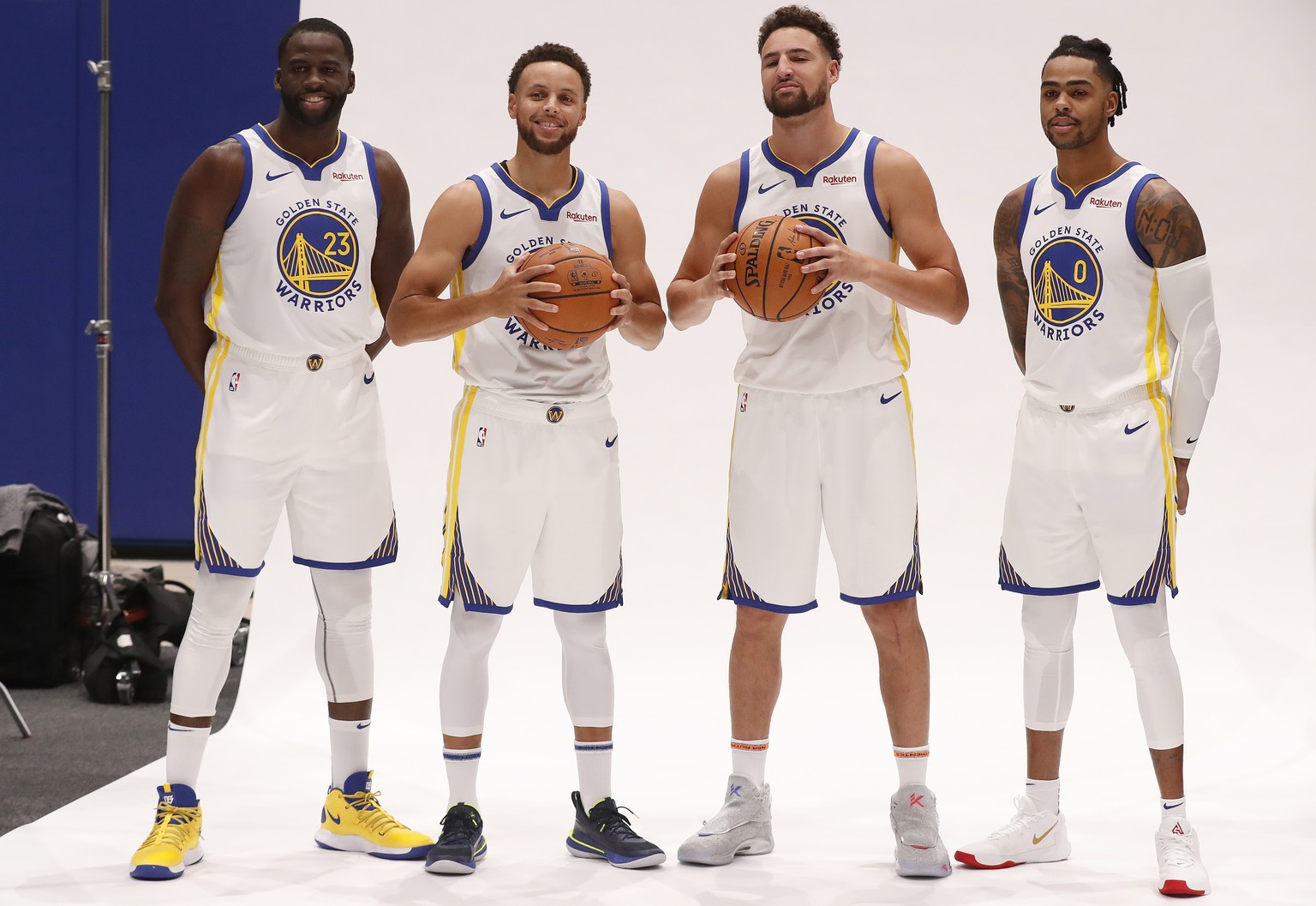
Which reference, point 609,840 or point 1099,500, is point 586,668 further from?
point 1099,500

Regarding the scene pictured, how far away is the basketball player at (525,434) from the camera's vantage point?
132 inches

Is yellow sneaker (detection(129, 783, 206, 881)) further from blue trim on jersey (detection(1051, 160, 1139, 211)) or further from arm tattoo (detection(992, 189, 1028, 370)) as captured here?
blue trim on jersey (detection(1051, 160, 1139, 211))

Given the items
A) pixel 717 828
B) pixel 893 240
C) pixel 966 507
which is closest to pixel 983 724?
pixel 966 507

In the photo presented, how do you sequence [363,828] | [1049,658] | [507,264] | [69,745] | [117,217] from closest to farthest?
[507,264] → [1049,658] → [363,828] → [69,745] → [117,217]

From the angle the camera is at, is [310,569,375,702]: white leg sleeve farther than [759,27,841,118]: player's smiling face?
Yes

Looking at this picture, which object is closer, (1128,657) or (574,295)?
(574,295)

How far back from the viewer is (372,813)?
3.63 metres

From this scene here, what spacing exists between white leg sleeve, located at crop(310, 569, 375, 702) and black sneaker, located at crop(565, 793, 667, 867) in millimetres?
521

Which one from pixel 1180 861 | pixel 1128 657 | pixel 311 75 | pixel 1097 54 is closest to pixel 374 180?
pixel 311 75

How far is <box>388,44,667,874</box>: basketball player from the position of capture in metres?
3.36

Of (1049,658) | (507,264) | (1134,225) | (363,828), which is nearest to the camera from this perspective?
(1134,225)

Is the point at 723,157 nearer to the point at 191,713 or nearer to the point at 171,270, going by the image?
the point at 171,270

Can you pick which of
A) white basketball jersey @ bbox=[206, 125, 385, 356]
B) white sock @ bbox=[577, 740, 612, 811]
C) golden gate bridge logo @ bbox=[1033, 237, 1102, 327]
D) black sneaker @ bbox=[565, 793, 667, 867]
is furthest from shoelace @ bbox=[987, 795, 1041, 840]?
white basketball jersey @ bbox=[206, 125, 385, 356]

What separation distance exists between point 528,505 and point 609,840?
90 centimetres
